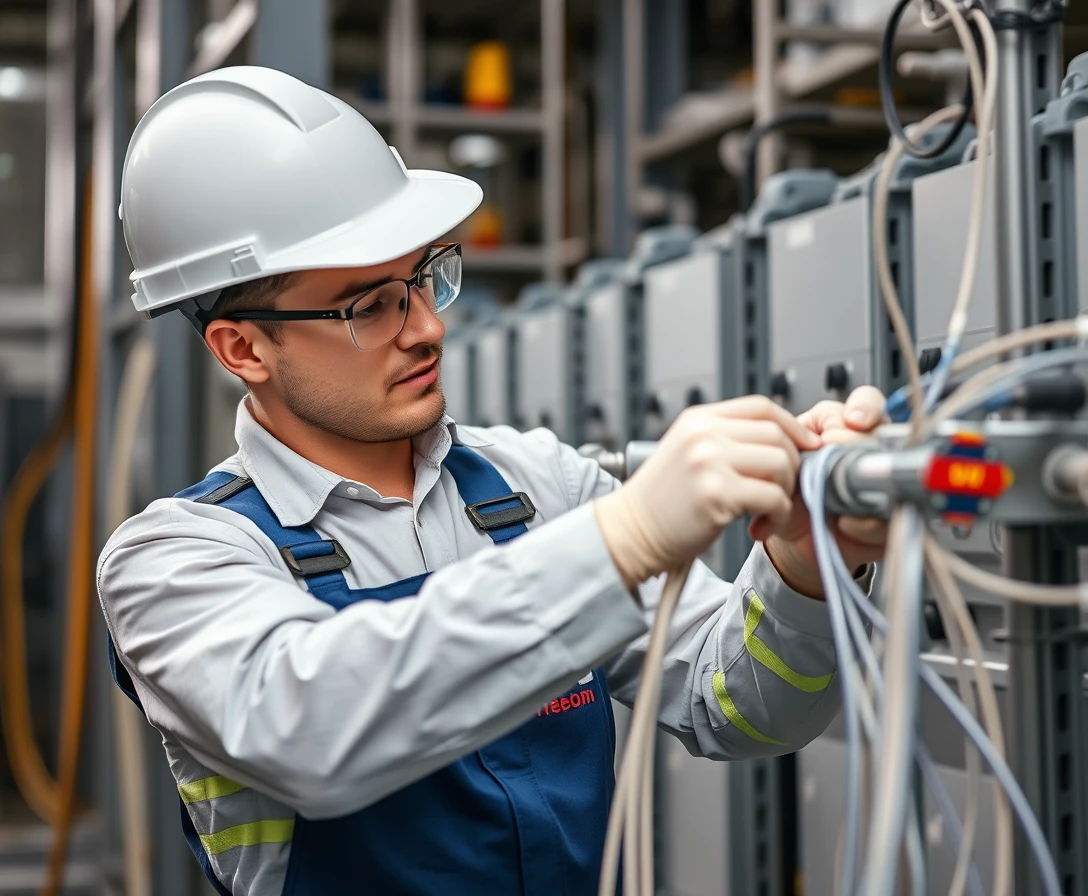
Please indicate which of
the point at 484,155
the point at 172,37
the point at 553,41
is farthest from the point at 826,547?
the point at 484,155

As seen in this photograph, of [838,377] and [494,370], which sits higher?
[494,370]

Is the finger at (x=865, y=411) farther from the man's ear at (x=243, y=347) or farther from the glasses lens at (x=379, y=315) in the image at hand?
the man's ear at (x=243, y=347)

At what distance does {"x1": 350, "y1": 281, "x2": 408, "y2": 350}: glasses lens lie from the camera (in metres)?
1.07

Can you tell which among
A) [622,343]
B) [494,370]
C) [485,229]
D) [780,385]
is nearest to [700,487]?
[780,385]

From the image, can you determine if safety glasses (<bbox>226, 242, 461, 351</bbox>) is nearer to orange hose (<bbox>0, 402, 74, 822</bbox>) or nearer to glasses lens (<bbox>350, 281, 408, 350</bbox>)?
glasses lens (<bbox>350, 281, 408, 350</bbox>)

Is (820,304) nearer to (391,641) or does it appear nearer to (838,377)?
(838,377)

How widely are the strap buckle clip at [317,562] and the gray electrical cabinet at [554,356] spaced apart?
1470mm

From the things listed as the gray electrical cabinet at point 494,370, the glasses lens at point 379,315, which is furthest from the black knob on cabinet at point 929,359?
the gray electrical cabinet at point 494,370

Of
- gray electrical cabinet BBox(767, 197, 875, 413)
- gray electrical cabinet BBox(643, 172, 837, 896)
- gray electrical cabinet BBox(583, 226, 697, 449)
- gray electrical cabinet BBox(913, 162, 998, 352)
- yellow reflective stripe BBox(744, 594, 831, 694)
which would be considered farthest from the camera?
gray electrical cabinet BBox(583, 226, 697, 449)

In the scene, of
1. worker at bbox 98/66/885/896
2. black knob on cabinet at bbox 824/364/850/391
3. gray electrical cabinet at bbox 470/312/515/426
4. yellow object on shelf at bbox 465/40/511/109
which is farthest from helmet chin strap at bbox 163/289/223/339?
yellow object on shelf at bbox 465/40/511/109

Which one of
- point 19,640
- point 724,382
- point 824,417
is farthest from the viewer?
point 19,640

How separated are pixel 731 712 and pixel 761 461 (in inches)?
14.4

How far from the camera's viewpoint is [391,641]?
82cm

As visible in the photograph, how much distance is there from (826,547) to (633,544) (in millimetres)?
122
